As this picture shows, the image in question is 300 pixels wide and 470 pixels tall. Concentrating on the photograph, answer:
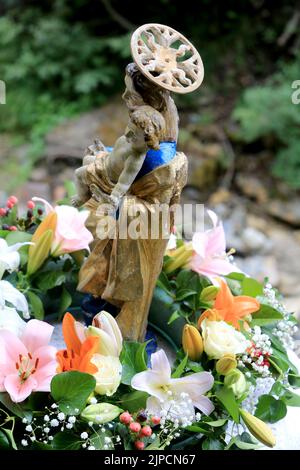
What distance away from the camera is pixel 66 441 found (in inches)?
37.6

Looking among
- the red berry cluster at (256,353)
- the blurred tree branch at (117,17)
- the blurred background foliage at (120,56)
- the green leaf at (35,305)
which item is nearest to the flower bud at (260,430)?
the red berry cluster at (256,353)

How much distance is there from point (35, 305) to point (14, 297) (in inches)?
3.8

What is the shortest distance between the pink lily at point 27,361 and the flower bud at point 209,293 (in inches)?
14.1

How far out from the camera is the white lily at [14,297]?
1.09 metres

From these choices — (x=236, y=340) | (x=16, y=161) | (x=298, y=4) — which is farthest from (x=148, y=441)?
(x=298, y=4)

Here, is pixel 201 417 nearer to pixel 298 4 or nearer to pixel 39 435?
pixel 39 435

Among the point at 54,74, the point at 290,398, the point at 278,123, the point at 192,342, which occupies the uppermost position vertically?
the point at 192,342

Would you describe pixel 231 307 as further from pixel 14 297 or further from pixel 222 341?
pixel 14 297

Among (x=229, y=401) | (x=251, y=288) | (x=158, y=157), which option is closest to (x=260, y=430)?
(x=229, y=401)

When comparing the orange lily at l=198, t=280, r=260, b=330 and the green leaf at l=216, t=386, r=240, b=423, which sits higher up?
the orange lily at l=198, t=280, r=260, b=330

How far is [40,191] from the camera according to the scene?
3.58 meters

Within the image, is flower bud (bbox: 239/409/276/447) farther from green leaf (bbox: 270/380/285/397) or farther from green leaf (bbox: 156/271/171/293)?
green leaf (bbox: 156/271/171/293)

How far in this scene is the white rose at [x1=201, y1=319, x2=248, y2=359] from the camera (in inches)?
41.9

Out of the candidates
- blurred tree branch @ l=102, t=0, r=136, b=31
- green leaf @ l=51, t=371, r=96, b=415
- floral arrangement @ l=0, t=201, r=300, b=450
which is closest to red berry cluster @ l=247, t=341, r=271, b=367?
floral arrangement @ l=0, t=201, r=300, b=450
